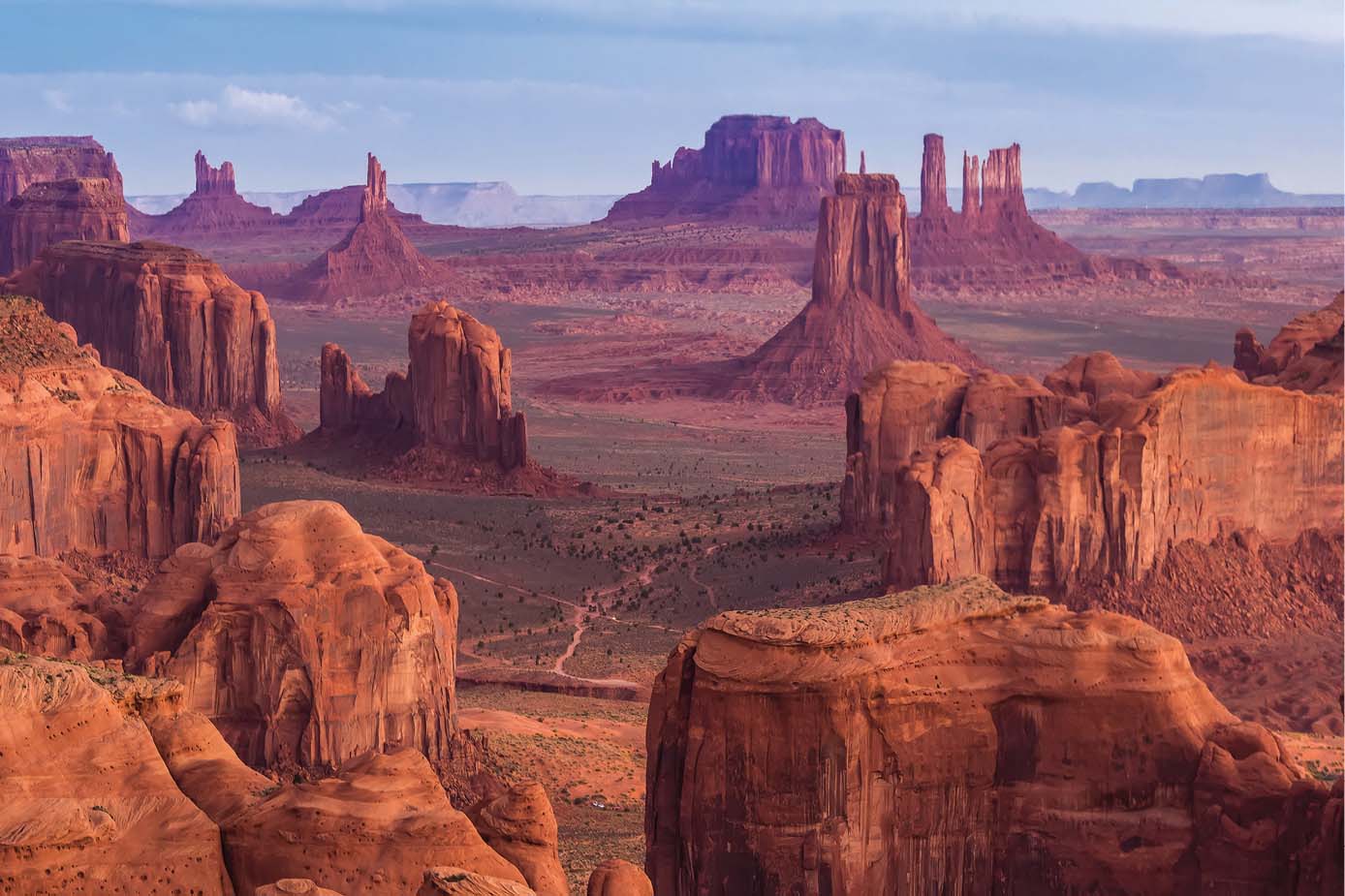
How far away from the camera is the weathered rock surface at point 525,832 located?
72.3 feet

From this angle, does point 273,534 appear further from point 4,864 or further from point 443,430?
point 443,430

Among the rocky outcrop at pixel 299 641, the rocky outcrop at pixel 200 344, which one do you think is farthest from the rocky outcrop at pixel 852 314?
the rocky outcrop at pixel 299 641

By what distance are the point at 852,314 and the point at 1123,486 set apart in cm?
7905

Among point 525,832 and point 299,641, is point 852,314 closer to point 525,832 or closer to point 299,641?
point 299,641

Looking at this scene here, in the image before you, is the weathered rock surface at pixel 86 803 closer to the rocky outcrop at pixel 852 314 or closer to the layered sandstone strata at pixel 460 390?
the layered sandstone strata at pixel 460 390

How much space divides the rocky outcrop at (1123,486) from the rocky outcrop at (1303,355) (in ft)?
12.3

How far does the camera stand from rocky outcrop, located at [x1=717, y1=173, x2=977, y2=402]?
126438mm

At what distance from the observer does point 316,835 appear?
20.6 m

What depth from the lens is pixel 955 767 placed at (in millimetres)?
24766

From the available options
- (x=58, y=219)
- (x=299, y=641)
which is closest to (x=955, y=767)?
(x=299, y=641)

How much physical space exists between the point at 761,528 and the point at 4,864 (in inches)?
2157

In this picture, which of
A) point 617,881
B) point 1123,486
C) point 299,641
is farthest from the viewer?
point 1123,486

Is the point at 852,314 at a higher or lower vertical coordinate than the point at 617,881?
higher

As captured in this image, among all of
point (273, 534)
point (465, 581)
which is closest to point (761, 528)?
point (465, 581)
